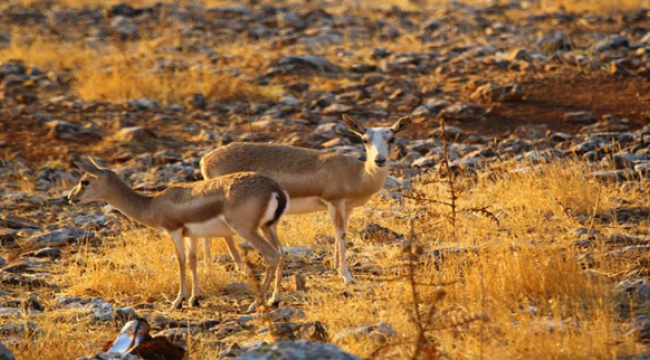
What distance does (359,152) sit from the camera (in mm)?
13305

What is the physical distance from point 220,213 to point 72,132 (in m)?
7.65

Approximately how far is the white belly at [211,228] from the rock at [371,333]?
1.99 metres

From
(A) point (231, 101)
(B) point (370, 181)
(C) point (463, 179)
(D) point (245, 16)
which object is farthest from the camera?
(D) point (245, 16)

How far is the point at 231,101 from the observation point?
16.6 meters

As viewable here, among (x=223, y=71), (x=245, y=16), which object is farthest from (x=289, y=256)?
(x=245, y=16)

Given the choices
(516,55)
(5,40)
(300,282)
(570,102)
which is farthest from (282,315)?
(5,40)

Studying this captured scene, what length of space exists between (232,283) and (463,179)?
11.7 feet

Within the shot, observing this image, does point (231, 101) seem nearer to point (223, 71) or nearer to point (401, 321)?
point (223, 71)

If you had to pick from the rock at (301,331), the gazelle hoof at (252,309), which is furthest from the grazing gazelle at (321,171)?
the rock at (301,331)

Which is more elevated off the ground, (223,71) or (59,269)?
(223,71)

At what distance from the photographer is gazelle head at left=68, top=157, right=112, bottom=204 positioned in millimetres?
9172

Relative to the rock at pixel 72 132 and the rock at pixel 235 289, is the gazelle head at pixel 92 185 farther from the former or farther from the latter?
the rock at pixel 72 132

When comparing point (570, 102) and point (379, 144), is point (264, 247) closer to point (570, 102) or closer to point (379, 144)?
point (379, 144)

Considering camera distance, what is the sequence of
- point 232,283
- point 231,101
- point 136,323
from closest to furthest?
point 136,323 → point 232,283 → point 231,101
